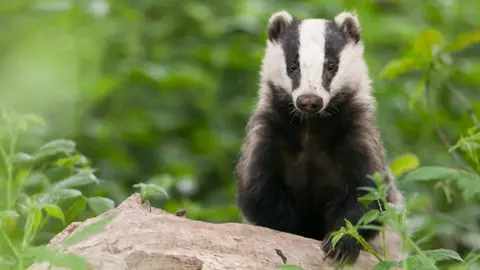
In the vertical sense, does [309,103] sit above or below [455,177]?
above

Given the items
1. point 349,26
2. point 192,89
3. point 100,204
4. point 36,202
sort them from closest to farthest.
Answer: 1. point 36,202
2. point 100,204
3. point 349,26
4. point 192,89

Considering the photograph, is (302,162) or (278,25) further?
(278,25)

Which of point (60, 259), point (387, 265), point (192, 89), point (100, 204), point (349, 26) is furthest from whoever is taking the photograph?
point (192, 89)

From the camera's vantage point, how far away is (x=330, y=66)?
439cm

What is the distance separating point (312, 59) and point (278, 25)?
48 cm

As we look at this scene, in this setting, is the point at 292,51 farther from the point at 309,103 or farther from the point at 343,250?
the point at 343,250

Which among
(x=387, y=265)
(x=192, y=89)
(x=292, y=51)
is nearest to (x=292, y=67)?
(x=292, y=51)

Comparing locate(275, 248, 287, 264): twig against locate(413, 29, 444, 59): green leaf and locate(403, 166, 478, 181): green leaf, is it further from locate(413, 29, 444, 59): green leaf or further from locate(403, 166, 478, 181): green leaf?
locate(413, 29, 444, 59): green leaf

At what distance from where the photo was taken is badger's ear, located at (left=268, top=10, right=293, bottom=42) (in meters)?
4.69

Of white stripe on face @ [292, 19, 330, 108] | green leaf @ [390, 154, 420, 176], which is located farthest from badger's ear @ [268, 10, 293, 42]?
green leaf @ [390, 154, 420, 176]

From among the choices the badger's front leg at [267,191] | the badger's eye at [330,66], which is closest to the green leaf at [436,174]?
the badger's eye at [330,66]

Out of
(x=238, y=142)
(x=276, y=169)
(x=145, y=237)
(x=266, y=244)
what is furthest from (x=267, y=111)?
(x=238, y=142)

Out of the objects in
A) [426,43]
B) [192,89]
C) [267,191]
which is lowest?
[192,89]

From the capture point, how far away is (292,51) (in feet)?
14.6
